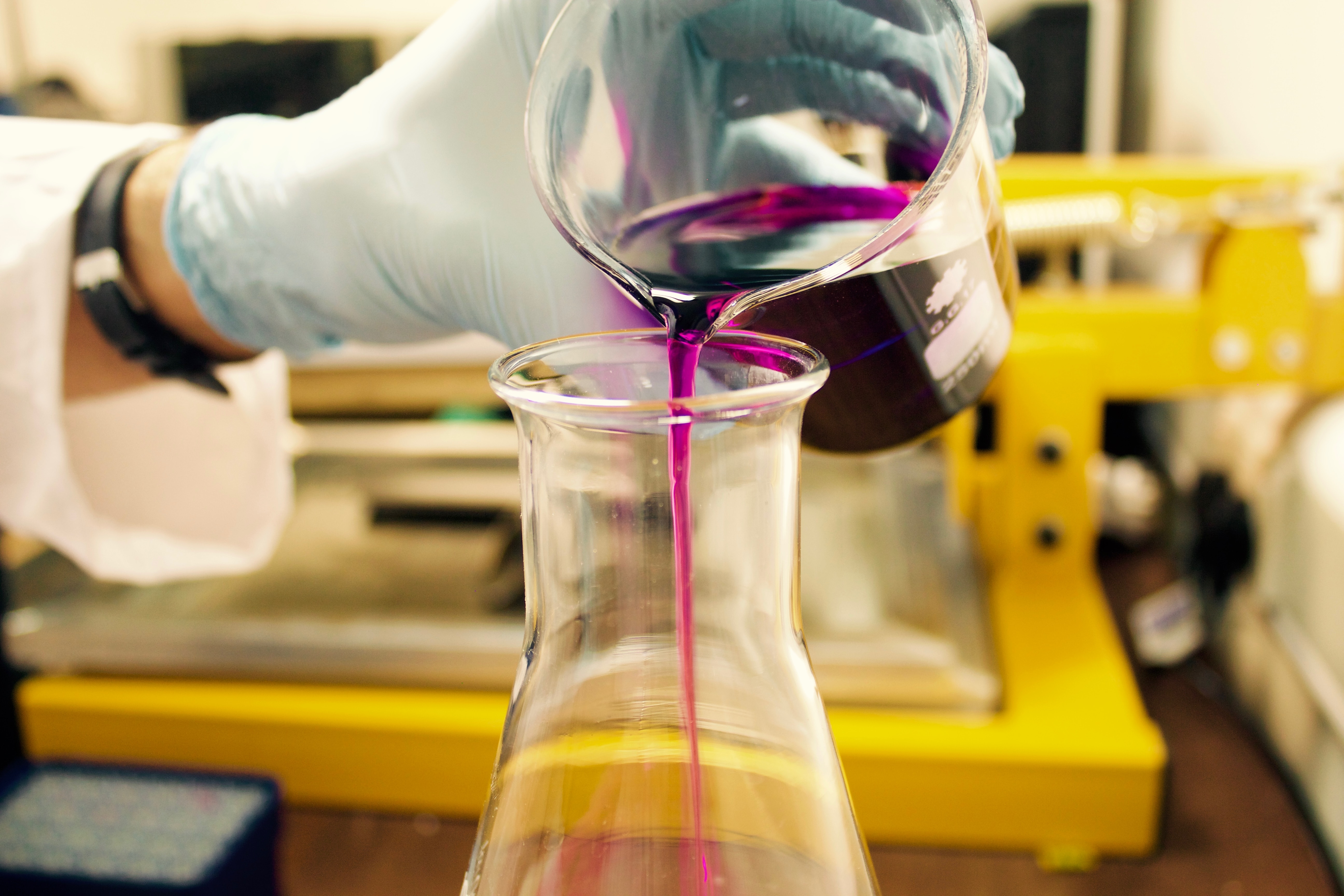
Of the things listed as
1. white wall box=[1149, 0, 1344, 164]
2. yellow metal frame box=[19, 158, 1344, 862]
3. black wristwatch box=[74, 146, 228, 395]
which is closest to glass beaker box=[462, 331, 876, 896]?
black wristwatch box=[74, 146, 228, 395]

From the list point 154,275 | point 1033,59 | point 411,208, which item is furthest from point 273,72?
point 411,208

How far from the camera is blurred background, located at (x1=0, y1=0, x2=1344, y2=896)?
1.05 metres

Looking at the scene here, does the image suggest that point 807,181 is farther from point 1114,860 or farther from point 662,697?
point 1114,860

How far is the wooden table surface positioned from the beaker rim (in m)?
0.74

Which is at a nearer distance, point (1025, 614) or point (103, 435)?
point (103, 435)

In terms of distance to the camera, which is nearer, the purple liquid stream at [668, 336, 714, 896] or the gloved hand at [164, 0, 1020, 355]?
the purple liquid stream at [668, 336, 714, 896]

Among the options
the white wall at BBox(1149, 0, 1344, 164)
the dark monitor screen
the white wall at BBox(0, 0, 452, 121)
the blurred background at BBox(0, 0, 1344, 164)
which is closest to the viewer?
the white wall at BBox(1149, 0, 1344, 164)

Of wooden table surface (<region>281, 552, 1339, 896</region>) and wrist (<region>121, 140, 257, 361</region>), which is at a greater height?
wrist (<region>121, 140, 257, 361</region>)

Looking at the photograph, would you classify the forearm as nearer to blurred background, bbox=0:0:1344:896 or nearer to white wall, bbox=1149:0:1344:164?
blurred background, bbox=0:0:1344:896

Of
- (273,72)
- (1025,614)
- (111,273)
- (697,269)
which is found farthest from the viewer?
(273,72)

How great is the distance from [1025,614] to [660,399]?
106 cm

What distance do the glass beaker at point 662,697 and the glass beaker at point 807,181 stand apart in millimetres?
72

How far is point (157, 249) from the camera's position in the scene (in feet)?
2.22

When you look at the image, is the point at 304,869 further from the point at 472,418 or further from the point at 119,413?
the point at 472,418
